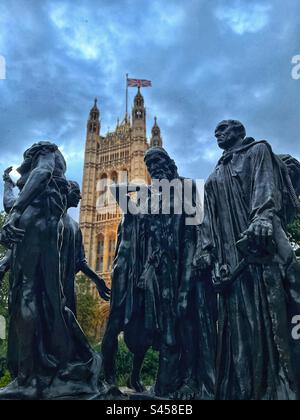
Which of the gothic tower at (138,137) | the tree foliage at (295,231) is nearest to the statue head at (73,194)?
the tree foliage at (295,231)

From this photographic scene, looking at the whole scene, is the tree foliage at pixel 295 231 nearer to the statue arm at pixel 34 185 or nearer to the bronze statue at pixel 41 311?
the bronze statue at pixel 41 311

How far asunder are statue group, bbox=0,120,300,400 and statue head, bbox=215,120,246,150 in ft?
0.04

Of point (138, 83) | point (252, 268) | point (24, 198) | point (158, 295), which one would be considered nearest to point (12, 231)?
point (24, 198)

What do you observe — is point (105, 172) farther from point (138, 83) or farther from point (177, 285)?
point (177, 285)

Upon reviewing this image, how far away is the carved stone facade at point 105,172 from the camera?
6681 cm

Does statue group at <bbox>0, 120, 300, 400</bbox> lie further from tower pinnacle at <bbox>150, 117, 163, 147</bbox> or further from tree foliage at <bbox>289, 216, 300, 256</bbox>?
tower pinnacle at <bbox>150, 117, 163, 147</bbox>

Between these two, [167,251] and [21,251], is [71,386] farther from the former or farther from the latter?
[167,251]

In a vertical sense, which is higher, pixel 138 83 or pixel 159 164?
pixel 138 83

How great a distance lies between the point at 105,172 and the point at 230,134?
68.1 meters

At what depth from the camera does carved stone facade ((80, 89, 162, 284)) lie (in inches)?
2630

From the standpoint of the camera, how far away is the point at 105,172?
238 feet

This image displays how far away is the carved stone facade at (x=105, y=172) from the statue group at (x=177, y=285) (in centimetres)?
5789

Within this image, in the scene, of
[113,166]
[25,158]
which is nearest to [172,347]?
[25,158]

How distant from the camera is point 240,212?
4.54 m
